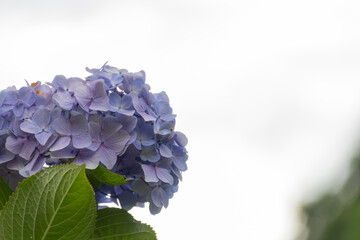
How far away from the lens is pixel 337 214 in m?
7.96

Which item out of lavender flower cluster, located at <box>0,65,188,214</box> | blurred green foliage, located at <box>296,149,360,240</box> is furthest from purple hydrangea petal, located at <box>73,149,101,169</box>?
blurred green foliage, located at <box>296,149,360,240</box>

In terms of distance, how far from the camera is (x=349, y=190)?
31.2ft

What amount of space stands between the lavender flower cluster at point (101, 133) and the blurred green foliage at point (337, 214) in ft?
16.1

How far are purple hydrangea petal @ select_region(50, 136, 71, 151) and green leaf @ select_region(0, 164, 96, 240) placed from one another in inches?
1.9

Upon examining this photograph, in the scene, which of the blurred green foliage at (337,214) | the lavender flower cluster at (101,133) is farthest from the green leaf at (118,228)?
the blurred green foliage at (337,214)

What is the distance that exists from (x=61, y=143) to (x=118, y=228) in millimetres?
159

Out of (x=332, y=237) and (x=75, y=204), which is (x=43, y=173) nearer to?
(x=75, y=204)

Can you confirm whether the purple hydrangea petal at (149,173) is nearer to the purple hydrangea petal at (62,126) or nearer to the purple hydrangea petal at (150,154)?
the purple hydrangea petal at (150,154)

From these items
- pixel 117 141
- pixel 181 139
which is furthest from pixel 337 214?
pixel 117 141

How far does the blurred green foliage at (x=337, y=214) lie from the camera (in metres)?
5.89

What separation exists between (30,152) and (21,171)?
31mm

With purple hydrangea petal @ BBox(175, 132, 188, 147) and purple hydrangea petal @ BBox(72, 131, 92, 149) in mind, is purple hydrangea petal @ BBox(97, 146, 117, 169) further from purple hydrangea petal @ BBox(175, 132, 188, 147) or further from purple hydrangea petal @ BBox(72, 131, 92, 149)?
purple hydrangea petal @ BBox(175, 132, 188, 147)

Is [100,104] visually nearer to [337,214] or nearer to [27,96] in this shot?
[27,96]

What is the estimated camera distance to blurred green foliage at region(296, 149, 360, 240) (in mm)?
5890
